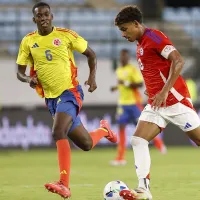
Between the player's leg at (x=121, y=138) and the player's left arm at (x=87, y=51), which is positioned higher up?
the player's left arm at (x=87, y=51)

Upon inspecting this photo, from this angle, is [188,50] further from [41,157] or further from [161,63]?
[161,63]

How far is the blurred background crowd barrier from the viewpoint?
60.2 ft

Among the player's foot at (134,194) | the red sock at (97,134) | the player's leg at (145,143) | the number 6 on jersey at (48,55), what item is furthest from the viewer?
the red sock at (97,134)

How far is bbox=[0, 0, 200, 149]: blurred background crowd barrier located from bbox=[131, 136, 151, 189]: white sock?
34.4 feet

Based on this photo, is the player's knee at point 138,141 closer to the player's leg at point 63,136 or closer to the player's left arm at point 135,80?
the player's leg at point 63,136

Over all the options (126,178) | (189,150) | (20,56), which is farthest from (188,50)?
(20,56)

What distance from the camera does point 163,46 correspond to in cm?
780

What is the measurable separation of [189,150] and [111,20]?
19.7 ft

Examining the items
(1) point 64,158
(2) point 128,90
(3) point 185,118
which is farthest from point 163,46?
(2) point 128,90

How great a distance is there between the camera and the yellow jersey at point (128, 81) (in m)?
15.1

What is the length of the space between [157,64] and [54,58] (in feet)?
4.96

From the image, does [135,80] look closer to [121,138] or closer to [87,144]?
[121,138]

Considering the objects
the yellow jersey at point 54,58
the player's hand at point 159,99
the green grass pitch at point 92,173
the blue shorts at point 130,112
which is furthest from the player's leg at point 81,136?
the blue shorts at point 130,112

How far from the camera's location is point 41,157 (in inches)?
651
